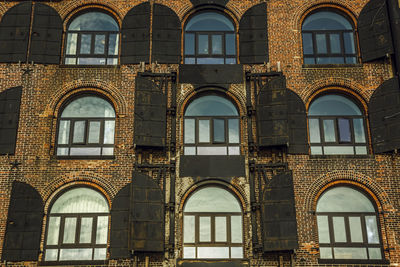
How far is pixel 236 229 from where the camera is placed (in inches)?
751

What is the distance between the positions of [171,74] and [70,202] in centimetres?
632

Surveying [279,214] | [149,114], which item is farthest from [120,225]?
[279,214]

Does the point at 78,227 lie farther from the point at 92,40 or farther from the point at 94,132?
the point at 92,40

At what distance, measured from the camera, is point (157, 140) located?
19.6 metres

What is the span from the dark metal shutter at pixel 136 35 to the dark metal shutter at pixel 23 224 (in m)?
6.41

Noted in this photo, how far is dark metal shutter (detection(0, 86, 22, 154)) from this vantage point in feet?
65.2

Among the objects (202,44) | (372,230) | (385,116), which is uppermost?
(202,44)

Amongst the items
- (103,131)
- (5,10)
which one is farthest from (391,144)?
(5,10)

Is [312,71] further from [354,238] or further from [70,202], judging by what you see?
[70,202]

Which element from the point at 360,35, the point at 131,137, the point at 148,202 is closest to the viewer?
the point at 148,202

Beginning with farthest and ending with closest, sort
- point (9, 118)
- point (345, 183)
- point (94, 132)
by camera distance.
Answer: point (94, 132) → point (9, 118) → point (345, 183)

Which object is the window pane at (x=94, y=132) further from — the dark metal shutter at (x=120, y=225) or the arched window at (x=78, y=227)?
the dark metal shutter at (x=120, y=225)

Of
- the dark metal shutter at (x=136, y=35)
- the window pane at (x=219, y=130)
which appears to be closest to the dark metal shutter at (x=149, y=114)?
the dark metal shutter at (x=136, y=35)

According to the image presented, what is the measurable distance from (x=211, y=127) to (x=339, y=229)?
6.18 metres
